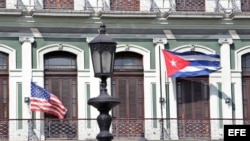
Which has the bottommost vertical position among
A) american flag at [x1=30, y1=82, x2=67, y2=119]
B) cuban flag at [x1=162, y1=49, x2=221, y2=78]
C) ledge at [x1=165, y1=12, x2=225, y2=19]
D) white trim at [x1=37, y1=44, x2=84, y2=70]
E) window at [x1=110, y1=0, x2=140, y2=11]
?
american flag at [x1=30, y1=82, x2=67, y2=119]

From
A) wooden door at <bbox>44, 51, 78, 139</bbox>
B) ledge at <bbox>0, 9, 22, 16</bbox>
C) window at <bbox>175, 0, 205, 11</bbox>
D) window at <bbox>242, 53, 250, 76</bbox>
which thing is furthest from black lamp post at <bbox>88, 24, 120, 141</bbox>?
window at <bbox>242, 53, 250, 76</bbox>

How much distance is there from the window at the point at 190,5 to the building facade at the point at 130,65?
0.03m

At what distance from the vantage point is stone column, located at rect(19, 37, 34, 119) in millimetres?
30734

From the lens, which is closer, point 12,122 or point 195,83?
point 12,122

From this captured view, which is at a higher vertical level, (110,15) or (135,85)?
(110,15)

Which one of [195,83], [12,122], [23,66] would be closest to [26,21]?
[23,66]

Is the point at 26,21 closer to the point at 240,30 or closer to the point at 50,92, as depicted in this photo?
the point at 50,92

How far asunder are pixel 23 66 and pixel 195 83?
6043 millimetres

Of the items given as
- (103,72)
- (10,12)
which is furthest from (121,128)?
(103,72)

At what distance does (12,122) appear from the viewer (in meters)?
30.2

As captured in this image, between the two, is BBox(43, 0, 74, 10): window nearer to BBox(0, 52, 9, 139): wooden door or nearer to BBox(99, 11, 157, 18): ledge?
BBox(99, 11, 157, 18): ledge

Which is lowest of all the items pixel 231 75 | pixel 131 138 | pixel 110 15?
pixel 131 138

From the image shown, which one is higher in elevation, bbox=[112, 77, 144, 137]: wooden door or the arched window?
the arched window

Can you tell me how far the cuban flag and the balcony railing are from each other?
5.26ft
